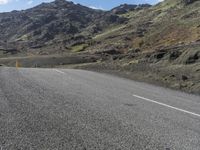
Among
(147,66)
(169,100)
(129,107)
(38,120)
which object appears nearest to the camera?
(38,120)

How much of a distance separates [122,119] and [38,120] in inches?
77.6

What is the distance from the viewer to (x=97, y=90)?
16.5 metres

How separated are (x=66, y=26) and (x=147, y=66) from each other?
166 m

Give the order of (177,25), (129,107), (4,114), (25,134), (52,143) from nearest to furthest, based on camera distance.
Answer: (52,143) < (25,134) < (4,114) < (129,107) < (177,25)

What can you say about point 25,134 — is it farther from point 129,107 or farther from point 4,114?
point 129,107

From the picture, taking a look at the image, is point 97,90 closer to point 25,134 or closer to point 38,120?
point 38,120

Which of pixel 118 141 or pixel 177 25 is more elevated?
pixel 177 25

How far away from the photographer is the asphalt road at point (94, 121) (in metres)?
7.86

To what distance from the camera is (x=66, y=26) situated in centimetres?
19500

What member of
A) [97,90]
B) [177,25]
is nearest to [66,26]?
[177,25]

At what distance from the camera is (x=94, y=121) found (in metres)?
9.86

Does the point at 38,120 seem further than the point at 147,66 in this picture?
No

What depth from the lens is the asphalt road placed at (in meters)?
7.86

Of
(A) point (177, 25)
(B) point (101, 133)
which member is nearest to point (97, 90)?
(B) point (101, 133)
